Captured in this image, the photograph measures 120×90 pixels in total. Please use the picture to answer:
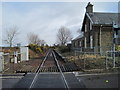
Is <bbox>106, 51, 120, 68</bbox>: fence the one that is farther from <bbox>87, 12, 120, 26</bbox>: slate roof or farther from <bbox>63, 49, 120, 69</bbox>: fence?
<bbox>87, 12, 120, 26</bbox>: slate roof

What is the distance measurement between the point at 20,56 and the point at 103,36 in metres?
12.7

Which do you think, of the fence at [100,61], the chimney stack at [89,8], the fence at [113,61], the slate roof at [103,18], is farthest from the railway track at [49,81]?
the chimney stack at [89,8]

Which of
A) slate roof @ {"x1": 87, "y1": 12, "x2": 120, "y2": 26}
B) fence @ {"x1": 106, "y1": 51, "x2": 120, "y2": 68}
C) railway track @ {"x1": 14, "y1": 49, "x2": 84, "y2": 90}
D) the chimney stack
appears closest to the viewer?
railway track @ {"x1": 14, "y1": 49, "x2": 84, "y2": 90}

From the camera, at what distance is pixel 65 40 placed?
84062mm

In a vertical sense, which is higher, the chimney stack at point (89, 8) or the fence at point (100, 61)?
the chimney stack at point (89, 8)

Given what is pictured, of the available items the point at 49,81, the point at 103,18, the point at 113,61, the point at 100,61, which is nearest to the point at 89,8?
the point at 103,18

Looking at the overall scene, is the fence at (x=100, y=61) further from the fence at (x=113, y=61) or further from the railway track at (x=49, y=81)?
the railway track at (x=49, y=81)

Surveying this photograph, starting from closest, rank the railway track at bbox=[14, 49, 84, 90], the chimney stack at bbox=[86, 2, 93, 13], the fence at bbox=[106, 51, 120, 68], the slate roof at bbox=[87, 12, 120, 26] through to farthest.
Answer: the railway track at bbox=[14, 49, 84, 90] < the fence at bbox=[106, 51, 120, 68] < the slate roof at bbox=[87, 12, 120, 26] < the chimney stack at bbox=[86, 2, 93, 13]

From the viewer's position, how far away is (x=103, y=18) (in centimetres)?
2342

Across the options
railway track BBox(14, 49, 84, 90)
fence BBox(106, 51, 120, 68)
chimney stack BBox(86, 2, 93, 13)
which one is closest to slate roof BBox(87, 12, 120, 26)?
chimney stack BBox(86, 2, 93, 13)

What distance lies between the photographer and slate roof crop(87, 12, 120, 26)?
21984mm

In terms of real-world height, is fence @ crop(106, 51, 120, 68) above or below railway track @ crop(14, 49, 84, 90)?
above

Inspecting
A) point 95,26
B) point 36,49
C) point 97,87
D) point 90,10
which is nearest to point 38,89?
point 97,87

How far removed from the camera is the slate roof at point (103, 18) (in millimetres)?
21984
